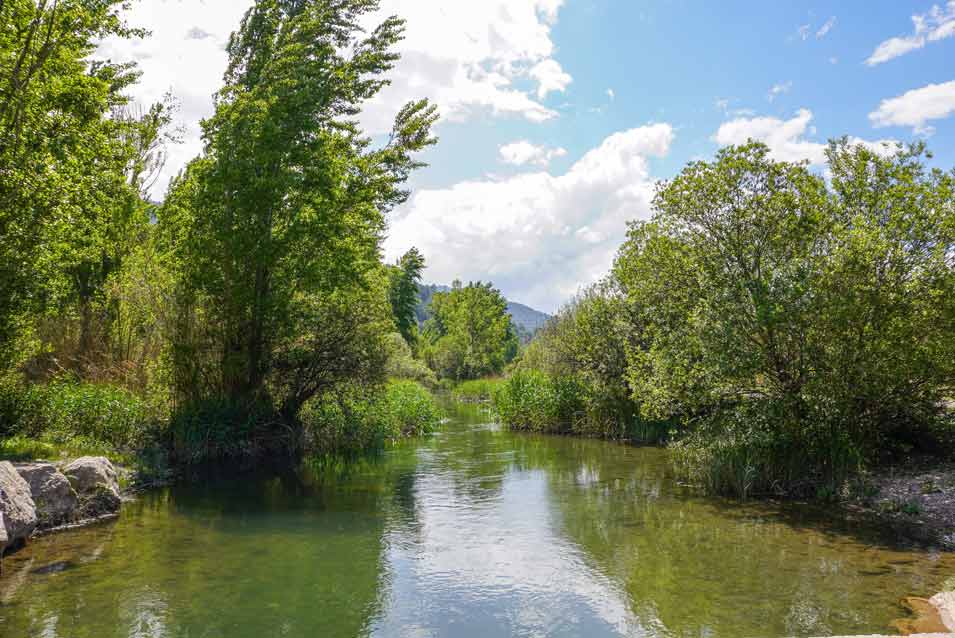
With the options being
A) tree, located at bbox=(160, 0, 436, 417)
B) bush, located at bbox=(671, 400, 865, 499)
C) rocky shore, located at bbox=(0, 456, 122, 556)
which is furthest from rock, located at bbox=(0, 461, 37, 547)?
bush, located at bbox=(671, 400, 865, 499)

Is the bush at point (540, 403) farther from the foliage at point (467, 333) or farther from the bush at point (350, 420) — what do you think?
the foliage at point (467, 333)

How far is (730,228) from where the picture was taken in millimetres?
16156

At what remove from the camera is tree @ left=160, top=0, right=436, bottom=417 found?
19.6 meters

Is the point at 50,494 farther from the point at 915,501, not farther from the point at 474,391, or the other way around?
the point at 474,391

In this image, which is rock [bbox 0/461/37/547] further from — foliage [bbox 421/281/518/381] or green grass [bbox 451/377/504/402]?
foliage [bbox 421/281/518/381]

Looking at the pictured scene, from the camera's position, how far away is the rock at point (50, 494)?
12180 millimetres

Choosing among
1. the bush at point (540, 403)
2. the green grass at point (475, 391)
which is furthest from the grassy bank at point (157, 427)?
the green grass at point (475, 391)

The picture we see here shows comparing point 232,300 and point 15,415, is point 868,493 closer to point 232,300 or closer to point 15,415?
point 232,300

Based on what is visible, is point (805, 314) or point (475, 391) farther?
point (475, 391)

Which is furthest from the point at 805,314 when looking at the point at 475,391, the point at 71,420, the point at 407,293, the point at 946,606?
the point at 407,293

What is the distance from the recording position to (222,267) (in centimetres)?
1989

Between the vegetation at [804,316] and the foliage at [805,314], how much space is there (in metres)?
0.03

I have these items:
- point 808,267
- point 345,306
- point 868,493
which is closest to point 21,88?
point 345,306

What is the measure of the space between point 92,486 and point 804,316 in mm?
16451
